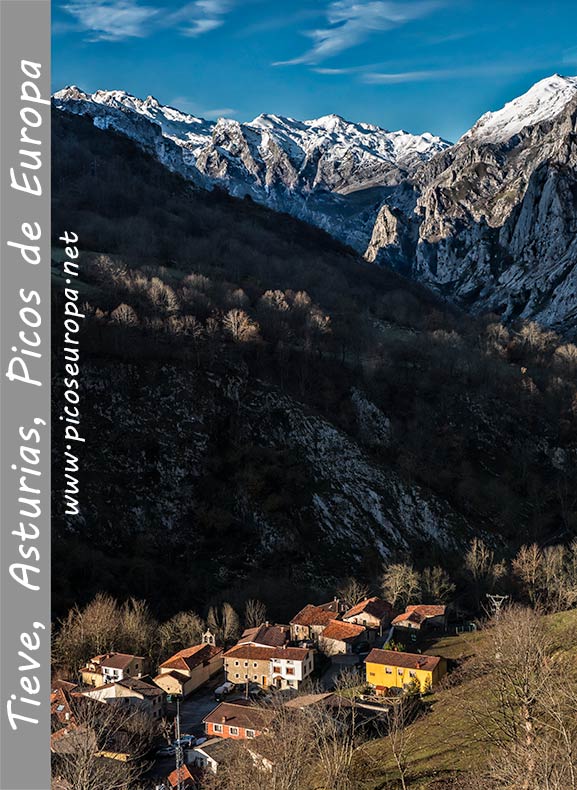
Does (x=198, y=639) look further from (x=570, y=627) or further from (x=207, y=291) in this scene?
(x=207, y=291)

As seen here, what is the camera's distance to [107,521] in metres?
56.1

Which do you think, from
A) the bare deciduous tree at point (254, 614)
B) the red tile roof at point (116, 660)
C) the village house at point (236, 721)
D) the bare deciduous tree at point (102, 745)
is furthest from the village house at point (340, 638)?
the bare deciduous tree at point (102, 745)

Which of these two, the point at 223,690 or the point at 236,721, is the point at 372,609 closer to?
the point at 223,690

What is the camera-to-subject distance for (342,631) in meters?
43.6

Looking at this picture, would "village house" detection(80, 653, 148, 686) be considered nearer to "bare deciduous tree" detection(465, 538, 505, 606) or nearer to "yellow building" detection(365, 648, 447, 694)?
"yellow building" detection(365, 648, 447, 694)

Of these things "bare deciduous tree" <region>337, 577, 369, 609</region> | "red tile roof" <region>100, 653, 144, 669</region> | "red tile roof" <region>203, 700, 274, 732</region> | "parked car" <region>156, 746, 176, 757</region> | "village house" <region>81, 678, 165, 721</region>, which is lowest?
"parked car" <region>156, 746, 176, 757</region>

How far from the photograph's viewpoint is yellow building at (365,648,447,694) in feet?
110

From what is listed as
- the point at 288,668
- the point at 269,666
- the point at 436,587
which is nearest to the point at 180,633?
the point at 269,666

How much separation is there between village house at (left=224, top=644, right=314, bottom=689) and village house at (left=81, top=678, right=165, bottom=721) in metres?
6.10

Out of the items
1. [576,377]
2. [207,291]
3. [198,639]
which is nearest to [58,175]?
[207,291]

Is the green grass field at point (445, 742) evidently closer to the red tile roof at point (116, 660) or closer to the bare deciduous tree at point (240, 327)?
the red tile roof at point (116, 660)

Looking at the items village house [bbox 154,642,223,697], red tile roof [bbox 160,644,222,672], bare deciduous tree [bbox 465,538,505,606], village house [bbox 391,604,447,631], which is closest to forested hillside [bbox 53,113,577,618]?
bare deciduous tree [bbox 465,538,505,606]

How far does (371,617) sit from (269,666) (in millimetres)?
10872

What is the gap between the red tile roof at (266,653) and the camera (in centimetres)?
3900
